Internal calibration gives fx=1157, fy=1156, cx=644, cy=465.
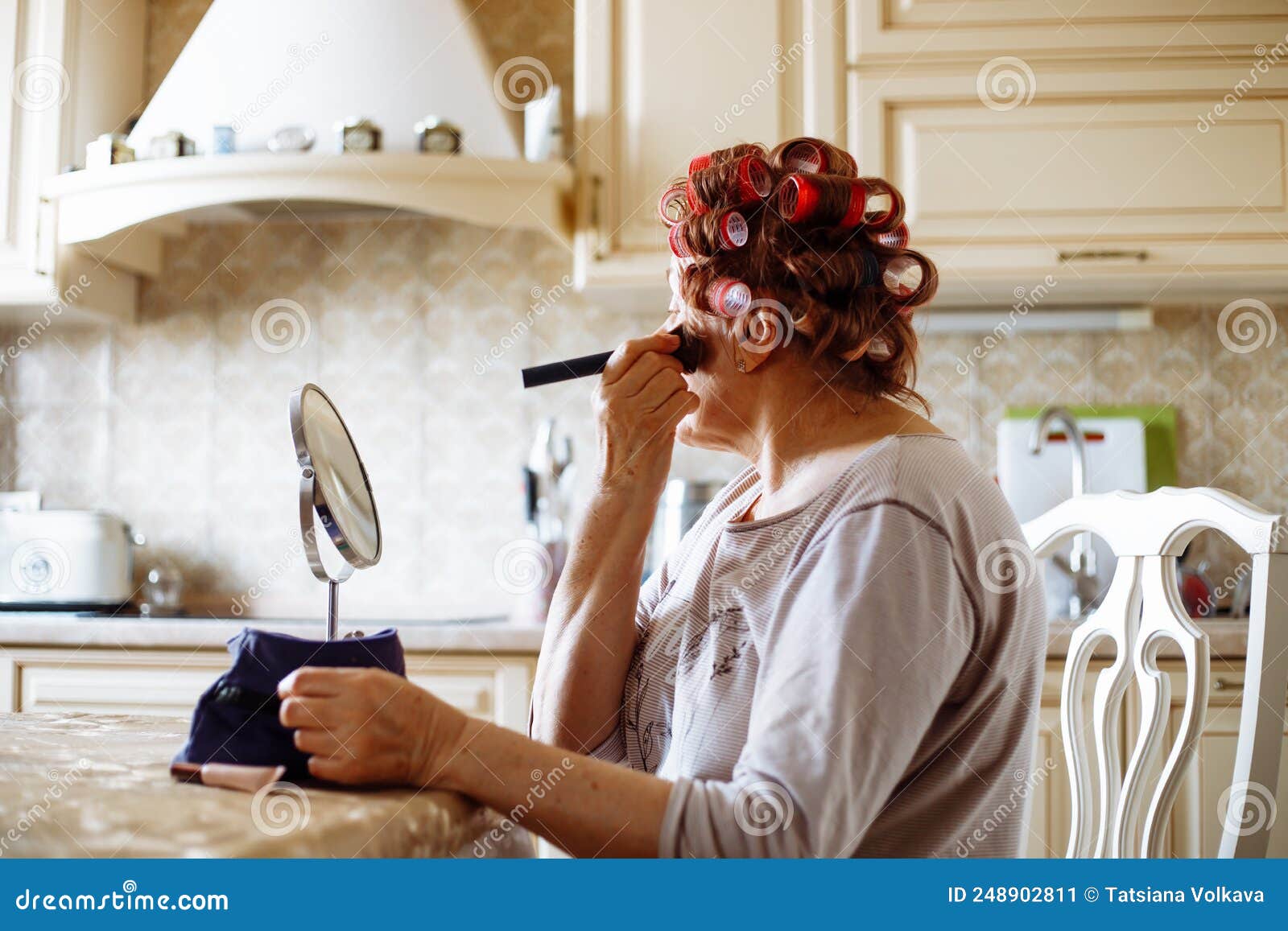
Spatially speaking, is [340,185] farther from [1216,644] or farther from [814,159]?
[1216,644]

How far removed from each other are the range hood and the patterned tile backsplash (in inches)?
12.6

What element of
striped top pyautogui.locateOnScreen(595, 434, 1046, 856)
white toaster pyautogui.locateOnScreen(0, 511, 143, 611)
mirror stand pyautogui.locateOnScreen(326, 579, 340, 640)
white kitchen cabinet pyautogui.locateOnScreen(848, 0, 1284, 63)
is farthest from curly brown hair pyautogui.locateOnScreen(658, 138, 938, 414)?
white toaster pyautogui.locateOnScreen(0, 511, 143, 611)

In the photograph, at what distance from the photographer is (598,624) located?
3.77ft

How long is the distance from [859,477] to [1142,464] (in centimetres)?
176

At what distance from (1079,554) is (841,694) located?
175cm

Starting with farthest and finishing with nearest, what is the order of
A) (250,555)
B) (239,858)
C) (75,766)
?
(250,555), (75,766), (239,858)

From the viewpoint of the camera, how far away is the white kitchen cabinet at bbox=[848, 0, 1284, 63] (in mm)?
2191

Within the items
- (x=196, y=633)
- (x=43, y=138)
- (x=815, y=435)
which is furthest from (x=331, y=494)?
(x=43, y=138)

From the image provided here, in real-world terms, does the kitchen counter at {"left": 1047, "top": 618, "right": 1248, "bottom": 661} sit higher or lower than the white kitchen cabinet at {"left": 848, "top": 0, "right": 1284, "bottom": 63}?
lower

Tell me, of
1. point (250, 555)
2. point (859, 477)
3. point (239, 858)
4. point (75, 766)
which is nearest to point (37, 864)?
point (239, 858)

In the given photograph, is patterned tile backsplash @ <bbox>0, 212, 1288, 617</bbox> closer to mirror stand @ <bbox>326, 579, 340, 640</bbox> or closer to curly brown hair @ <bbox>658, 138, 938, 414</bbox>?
curly brown hair @ <bbox>658, 138, 938, 414</bbox>

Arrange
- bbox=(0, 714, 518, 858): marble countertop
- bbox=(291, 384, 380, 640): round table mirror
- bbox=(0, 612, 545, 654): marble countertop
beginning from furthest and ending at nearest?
bbox=(0, 612, 545, 654): marble countertop, bbox=(291, 384, 380, 640): round table mirror, bbox=(0, 714, 518, 858): marble countertop

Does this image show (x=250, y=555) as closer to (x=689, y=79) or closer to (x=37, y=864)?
(x=689, y=79)

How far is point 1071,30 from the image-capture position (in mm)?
2211
